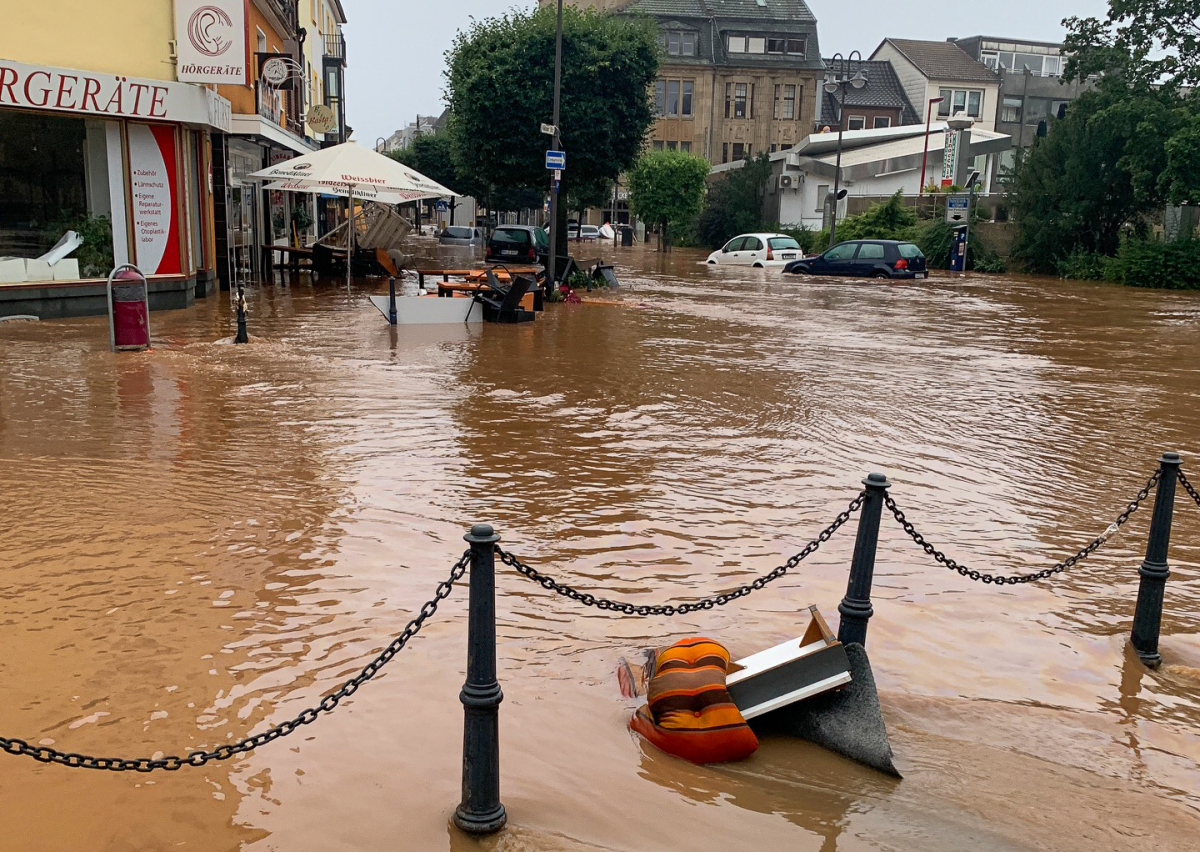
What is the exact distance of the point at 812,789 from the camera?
3.82 metres

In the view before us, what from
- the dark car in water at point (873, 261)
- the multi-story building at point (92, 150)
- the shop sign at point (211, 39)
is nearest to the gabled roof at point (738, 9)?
the dark car in water at point (873, 261)

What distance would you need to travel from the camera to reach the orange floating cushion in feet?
12.9

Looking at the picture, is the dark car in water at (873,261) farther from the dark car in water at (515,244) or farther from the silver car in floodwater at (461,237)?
the silver car in floodwater at (461,237)

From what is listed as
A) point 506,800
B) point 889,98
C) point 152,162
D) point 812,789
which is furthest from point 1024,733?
point 889,98

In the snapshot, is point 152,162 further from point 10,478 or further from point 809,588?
point 809,588

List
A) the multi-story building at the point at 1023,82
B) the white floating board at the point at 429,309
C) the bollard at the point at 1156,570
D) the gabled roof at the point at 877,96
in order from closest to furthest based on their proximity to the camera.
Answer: the bollard at the point at 1156,570
the white floating board at the point at 429,309
the multi-story building at the point at 1023,82
the gabled roof at the point at 877,96

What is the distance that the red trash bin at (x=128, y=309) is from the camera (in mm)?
12305

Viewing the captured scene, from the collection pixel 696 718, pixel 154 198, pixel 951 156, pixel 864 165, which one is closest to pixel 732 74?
pixel 864 165

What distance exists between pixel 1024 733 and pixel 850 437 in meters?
5.25

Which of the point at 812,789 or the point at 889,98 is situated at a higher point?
the point at 889,98

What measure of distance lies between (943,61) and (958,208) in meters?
32.3

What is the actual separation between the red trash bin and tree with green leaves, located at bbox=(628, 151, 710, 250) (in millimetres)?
41569

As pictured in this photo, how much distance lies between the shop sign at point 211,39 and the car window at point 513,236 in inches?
700

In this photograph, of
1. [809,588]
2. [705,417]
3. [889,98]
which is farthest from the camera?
[889,98]
